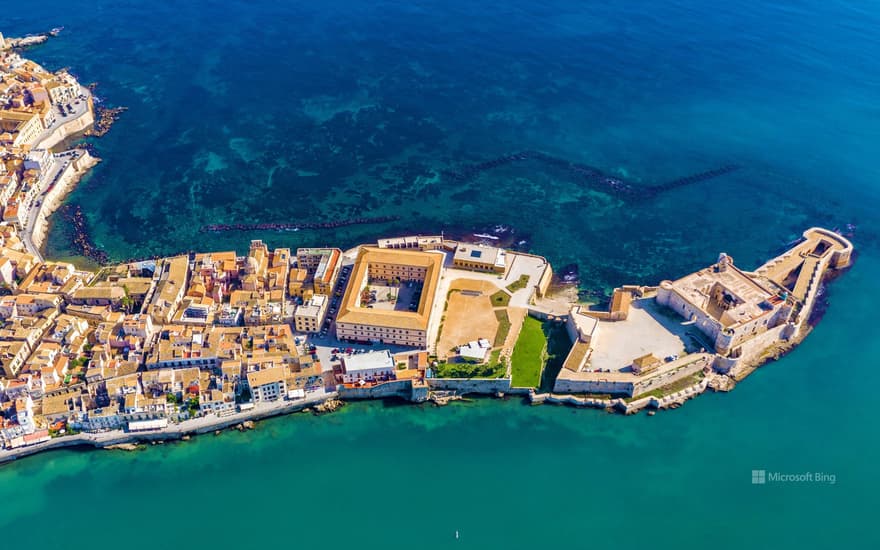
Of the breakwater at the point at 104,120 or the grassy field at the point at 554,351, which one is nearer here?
the grassy field at the point at 554,351

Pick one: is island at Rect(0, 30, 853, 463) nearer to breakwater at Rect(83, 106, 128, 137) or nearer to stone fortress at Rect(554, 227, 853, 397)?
stone fortress at Rect(554, 227, 853, 397)

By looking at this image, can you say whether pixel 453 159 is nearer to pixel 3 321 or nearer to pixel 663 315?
pixel 663 315

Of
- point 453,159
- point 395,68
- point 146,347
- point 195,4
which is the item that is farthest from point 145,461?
point 195,4

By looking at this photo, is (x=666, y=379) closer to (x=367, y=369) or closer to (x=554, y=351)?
(x=554, y=351)

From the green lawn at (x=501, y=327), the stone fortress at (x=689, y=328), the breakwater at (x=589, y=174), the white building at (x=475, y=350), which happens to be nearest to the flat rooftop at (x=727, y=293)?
the stone fortress at (x=689, y=328)

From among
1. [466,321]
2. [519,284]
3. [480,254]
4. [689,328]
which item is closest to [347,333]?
[466,321]

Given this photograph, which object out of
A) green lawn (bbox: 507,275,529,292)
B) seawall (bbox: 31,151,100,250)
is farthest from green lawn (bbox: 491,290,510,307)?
seawall (bbox: 31,151,100,250)

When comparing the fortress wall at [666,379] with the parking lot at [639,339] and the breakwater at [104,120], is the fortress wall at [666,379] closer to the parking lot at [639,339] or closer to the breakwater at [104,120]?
the parking lot at [639,339]
